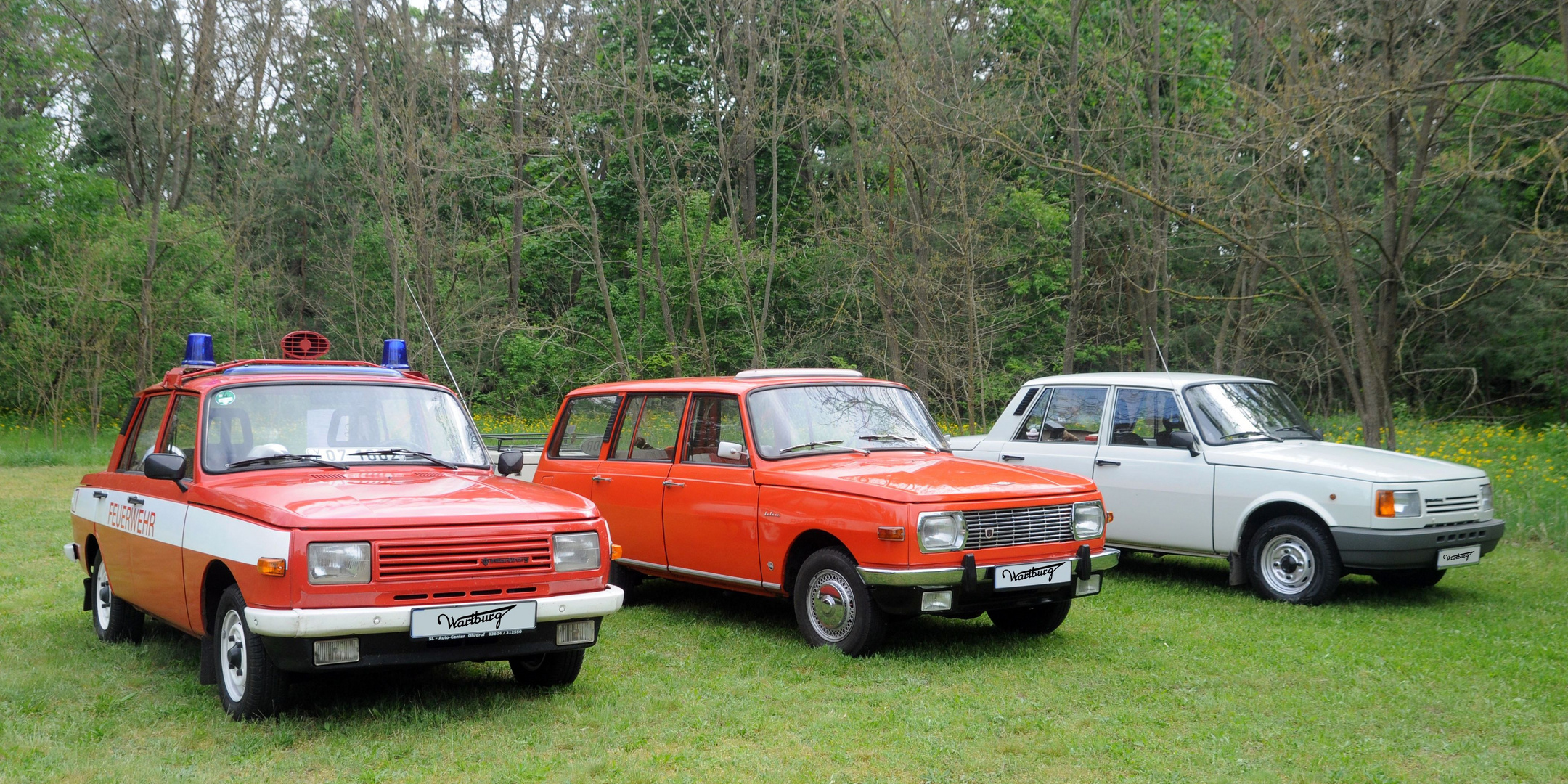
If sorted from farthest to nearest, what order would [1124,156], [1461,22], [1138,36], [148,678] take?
1. [1124,156]
2. [1138,36]
3. [1461,22]
4. [148,678]

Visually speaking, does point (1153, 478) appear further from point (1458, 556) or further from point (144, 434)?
point (144, 434)

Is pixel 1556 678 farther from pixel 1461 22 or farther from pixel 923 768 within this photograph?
pixel 1461 22

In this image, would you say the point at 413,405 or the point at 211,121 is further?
the point at 211,121

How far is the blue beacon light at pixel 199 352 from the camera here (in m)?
7.46

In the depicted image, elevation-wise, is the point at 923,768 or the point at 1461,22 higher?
the point at 1461,22

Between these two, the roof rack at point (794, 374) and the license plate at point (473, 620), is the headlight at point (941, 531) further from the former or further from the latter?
the license plate at point (473, 620)

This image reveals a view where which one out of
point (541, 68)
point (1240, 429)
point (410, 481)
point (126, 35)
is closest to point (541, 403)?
point (541, 68)

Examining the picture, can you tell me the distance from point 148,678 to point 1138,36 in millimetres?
19153

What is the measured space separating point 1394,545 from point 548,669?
6220 mm

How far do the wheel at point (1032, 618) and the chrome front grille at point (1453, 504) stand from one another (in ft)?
9.91

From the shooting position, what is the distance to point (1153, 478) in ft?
33.3

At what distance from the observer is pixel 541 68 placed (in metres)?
25.6

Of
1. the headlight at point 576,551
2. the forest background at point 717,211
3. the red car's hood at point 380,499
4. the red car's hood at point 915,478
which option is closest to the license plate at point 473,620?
the headlight at point 576,551

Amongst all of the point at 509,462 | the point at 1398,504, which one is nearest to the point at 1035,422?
the point at 1398,504
